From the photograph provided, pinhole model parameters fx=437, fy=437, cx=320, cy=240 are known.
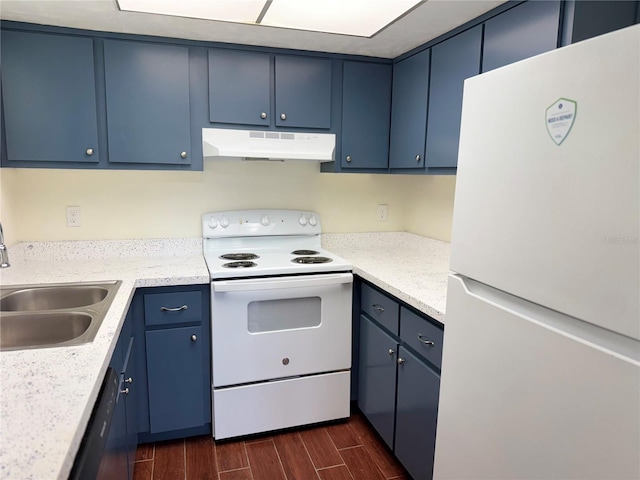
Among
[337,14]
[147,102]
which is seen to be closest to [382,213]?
[337,14]

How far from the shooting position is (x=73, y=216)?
2414 millimetres

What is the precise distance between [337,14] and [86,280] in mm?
1582

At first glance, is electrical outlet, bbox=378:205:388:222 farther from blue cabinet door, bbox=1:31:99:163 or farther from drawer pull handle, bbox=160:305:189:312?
blue cabinet door, bbox=1:31:99:163

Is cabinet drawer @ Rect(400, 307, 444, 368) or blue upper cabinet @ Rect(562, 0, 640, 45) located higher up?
blue upper cabinet @ Rect(562, 0, 640, 45)

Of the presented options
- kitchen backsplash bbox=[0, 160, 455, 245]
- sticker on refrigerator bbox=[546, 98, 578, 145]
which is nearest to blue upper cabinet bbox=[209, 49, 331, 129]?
kitchen backsplash bbox=[0, 160, 455, 245]

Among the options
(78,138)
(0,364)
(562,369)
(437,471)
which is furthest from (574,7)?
(78,138)

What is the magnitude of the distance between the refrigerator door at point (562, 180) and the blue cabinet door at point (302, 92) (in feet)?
4.39

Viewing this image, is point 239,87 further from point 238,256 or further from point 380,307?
point 380,307

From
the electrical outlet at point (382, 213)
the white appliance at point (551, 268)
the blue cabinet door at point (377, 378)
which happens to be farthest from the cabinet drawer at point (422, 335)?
the electrical outlet at point (382, 213)

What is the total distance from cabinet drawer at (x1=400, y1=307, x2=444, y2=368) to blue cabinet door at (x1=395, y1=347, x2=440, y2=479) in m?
0.05

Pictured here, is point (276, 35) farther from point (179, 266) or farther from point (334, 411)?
point (334, 411)

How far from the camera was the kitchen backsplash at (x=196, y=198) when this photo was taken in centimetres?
235

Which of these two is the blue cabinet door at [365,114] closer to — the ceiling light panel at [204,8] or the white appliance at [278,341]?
the white appliance at [278,341]

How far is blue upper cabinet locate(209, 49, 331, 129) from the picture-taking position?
2305mm
